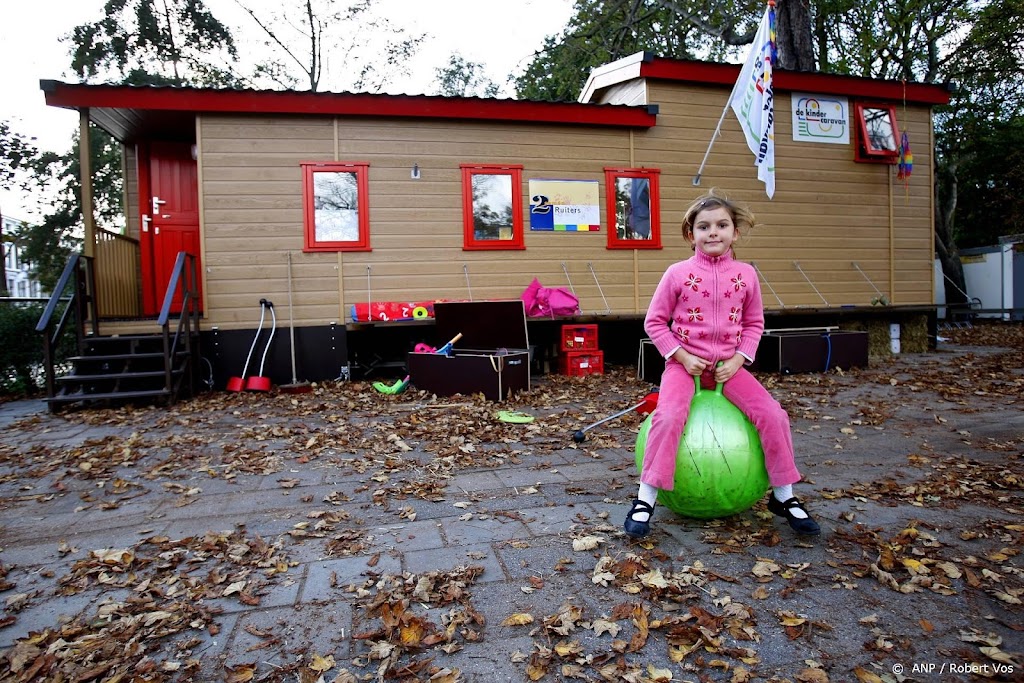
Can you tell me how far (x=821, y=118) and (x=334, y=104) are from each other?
901 centimetres

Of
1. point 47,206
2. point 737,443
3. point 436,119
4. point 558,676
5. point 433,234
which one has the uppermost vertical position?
point 47,206

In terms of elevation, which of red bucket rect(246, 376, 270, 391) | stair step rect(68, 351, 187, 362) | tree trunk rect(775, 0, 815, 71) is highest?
tree trunk rect(775, 0, 815, 71)

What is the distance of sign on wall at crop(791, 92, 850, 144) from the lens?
11.8m

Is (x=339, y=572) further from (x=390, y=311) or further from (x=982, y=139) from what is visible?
(x=982, y=139)

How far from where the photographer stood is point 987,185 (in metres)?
28.6

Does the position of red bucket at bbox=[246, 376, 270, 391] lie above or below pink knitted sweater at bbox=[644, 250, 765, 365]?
below

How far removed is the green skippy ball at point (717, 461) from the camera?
2998mm

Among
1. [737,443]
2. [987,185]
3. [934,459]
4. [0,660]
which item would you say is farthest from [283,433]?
[987,185]

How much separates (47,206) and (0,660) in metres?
29.6

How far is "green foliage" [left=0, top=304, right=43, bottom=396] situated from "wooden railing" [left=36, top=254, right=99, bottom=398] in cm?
114

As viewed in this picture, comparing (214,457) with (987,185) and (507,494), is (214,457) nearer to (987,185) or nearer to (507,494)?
(507,494)

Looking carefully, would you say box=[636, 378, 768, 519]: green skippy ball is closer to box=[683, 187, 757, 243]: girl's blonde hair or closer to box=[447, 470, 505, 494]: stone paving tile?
box=[683, 187, 757, 243]: girl's blonde hair

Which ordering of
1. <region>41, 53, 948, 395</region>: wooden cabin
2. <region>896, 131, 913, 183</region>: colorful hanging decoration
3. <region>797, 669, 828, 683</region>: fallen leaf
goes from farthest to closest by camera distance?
1. <region>896, 131, 913, 183</region>: colorful hanging decoration
2. <region>41, 53, 948, 395</region>: wooden cabin
3. <region>797, 669, 828, 683</region>: fallen leaf

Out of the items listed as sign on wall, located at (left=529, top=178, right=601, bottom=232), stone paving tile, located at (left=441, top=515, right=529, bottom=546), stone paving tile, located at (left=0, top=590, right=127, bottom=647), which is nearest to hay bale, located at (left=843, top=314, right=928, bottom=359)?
sign on wall, located at (left=529, top=178, right=601, bottom=232)
